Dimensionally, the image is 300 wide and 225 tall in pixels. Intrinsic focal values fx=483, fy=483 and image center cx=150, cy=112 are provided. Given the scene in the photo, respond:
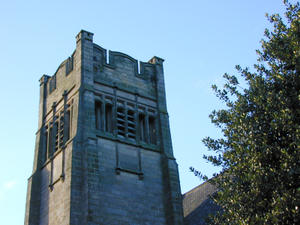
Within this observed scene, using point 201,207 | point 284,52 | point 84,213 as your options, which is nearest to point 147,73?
point 201,207

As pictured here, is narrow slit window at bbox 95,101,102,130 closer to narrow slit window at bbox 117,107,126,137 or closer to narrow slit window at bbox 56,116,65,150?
narrow slit window at bbox 117,107,126,137

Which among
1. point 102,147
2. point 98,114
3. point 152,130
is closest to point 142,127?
point 152,130

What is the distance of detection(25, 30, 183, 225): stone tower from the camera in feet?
79.0

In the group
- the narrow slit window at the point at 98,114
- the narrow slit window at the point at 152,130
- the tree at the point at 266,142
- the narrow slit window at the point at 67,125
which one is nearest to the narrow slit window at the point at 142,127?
the narrow slit window at the point at 152,130

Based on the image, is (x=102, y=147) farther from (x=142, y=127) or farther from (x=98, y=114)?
(x=142, y=127)

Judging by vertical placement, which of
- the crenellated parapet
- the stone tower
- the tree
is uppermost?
the crenellated parapet

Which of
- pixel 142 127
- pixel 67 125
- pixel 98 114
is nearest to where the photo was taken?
pixel 98 114

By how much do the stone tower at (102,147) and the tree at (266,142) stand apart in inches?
382

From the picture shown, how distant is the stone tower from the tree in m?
9.70

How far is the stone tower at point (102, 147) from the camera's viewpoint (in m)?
24.1

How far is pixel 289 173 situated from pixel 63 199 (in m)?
14.2

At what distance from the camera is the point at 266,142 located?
45.0ft

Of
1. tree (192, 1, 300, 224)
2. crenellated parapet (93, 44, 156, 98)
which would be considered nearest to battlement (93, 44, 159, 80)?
crenellated parapet (93, 44, 156, 98)

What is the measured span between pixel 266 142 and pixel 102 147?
44.1 feet
